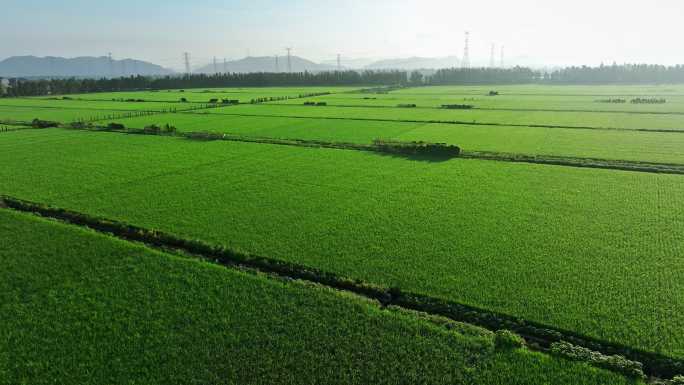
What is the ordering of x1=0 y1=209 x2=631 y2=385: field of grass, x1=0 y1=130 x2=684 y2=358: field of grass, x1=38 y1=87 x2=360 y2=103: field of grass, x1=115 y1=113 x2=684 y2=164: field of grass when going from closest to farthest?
x1=0 y1=209 x2=631 y2=385: field of grass
x1=0 y1=130 x2=684 y2=358: field of grass
x1=115 y1=113 x2=684 y2=164: field of grass
x1=38 y1=87 x2=360 y2=103: field of grass

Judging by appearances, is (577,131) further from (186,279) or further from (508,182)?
(186,279)

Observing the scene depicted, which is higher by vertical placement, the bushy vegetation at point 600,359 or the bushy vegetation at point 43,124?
the bushy vegetation at point 43,124

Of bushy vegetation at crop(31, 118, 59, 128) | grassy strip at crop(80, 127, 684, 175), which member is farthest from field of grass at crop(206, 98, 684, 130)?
bushy vegetation at crop(31, 118, 59, 128)

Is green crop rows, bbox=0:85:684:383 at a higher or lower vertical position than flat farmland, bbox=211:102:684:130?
lower

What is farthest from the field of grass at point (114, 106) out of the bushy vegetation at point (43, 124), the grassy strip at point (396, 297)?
the grassy strip at point (396, 297)

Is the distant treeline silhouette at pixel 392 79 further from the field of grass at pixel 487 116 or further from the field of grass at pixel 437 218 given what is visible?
the field of grass at pixel 437 218

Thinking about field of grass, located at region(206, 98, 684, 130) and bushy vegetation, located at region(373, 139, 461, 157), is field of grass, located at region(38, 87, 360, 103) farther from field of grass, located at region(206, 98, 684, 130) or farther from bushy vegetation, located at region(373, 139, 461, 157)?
bushy vegetation, located at region(373, 139, 461, 157)

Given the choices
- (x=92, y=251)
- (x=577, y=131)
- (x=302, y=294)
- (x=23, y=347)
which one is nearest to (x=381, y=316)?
(x=302, y=294)
